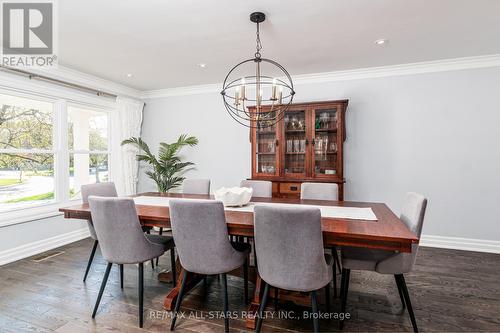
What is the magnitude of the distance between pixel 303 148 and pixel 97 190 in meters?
2.54

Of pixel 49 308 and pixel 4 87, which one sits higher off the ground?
pixel 4 87

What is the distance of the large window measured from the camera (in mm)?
3248

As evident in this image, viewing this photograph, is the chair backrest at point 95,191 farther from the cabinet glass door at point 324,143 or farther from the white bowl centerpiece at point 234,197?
the cabinet glass door at point 324,143

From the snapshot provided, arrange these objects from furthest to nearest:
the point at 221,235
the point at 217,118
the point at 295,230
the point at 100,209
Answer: the point at 217,118 → the point at 100,209 → the point at 221,235 → the point at 295,230

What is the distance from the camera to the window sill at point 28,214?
3.14m

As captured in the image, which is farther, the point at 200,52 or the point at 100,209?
the point at 200,52

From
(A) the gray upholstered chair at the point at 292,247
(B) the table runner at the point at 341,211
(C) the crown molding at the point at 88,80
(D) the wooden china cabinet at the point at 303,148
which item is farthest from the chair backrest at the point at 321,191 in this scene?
(C) the crown molding at the point at 88,80

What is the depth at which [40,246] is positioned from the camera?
3.46 m

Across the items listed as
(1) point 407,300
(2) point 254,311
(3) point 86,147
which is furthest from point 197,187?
(1) point 407,300

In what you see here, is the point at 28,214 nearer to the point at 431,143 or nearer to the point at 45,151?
the point at 45,151

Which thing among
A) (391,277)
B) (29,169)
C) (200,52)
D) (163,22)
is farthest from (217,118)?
(391,277)

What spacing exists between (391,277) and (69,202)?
4.09 m

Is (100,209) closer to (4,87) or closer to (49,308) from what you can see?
(49,308)

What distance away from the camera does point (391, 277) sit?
2.74 meters
